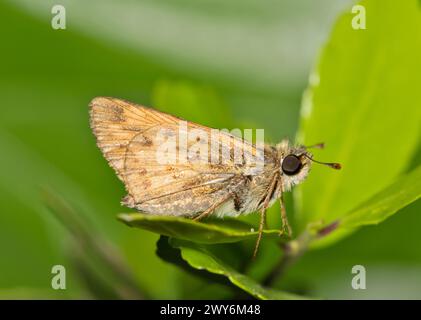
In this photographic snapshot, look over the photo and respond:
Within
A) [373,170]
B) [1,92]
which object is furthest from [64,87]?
[373,170]

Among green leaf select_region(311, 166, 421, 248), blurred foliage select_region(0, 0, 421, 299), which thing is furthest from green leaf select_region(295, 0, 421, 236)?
green leaf select_region(311, 166, 421, 248)

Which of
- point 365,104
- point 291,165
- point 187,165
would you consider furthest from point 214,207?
point 365,104

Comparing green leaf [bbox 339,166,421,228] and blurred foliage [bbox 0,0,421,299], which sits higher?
blurred foliage [bbox 0,0,421,299]

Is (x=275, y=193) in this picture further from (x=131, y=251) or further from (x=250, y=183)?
(x=131, y=251)

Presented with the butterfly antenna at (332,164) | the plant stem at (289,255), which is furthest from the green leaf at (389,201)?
the butterfly antenna at (332,164)

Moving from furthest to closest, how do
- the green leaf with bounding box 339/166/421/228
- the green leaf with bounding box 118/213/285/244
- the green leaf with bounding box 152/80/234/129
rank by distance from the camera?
1. the green leaf with bounding box 152/80/234/129
2. the green leaf with bounding box 339/166/421/228
3. the green leaf with bounding box 118/213/285/244

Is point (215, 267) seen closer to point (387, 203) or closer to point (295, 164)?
point (387, 203)

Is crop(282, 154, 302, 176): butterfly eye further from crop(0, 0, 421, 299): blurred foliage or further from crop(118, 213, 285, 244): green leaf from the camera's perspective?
crop(118, 213, 285, 244): green leaf

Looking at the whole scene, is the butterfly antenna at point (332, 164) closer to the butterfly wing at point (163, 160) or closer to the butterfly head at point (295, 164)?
the butterfly head at point (295, 164)
